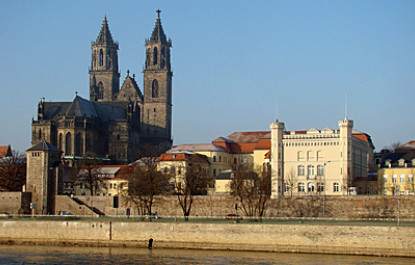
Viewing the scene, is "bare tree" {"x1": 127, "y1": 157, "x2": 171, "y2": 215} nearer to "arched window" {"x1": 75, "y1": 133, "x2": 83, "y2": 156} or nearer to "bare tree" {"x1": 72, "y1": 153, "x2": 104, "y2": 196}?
"bare tree" {"x1": 72, "y1": 153, "x2": 104, "y2": 196}

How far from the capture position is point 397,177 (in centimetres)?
7856

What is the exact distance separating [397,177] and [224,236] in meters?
32.5

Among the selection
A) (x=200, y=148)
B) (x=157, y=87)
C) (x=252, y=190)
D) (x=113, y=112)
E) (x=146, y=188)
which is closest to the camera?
(x=252, y=190)

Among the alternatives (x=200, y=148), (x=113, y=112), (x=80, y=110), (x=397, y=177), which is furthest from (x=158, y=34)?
(x=397, y=177)

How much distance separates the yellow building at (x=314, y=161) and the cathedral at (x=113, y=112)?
4903cm

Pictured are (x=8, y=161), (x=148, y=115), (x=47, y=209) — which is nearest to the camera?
(x=47, y=209)

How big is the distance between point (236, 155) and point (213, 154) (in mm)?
4988

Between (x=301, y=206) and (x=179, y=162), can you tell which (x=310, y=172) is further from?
(x=179, y=162)

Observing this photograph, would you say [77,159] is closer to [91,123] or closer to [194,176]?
[91,123]

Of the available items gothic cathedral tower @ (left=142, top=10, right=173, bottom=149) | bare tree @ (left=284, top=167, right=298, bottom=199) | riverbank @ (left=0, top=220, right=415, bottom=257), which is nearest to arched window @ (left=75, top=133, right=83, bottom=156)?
gothic cathedral tower @ (left=142, top=10, right=173, bottom=149)

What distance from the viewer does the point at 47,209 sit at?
74.9m

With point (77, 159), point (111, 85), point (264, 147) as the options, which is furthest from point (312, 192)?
point (111, 85)

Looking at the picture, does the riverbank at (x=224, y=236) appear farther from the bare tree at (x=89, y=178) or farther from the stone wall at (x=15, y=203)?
the bare tree at (x=89, y=178)

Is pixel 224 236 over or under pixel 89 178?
under
